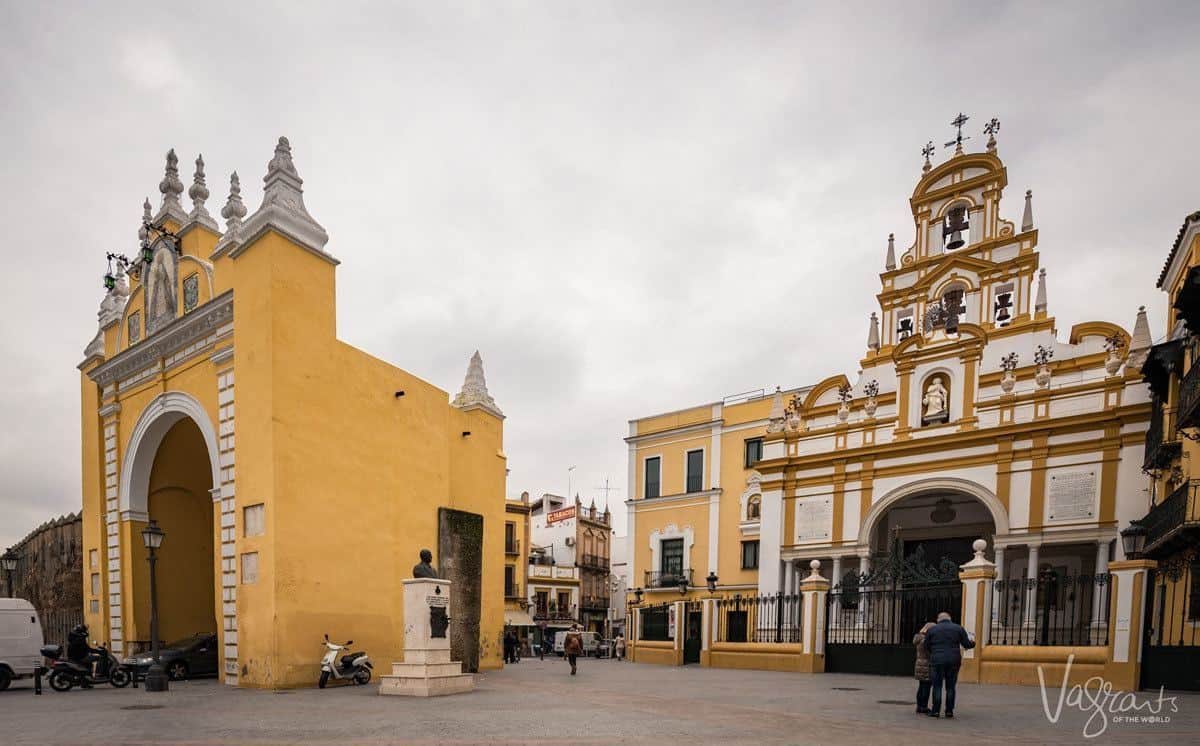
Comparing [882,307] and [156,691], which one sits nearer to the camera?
[156,691]

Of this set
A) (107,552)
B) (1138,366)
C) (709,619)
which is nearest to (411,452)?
(107,552)

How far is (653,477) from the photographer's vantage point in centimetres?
3531

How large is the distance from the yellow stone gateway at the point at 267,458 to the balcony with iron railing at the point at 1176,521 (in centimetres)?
1346

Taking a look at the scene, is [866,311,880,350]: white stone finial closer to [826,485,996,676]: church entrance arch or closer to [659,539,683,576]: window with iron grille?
[826,485,996,676]: church entrance arch

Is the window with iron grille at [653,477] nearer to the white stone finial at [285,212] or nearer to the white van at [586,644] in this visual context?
the white van at [586,644]

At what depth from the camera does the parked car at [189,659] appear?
48.3 feet

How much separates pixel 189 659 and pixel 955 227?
25107 mm

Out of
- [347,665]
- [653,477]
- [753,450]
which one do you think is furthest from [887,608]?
[347,665]

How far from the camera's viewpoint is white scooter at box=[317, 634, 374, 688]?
1305cm

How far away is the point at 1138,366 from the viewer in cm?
1903

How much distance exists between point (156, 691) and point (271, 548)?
300cm

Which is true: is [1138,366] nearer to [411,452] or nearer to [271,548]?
[411,452]

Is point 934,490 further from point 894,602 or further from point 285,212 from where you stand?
point 285,212

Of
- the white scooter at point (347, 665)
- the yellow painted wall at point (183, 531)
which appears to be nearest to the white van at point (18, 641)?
the yellow painted wall at point (183, 531)
